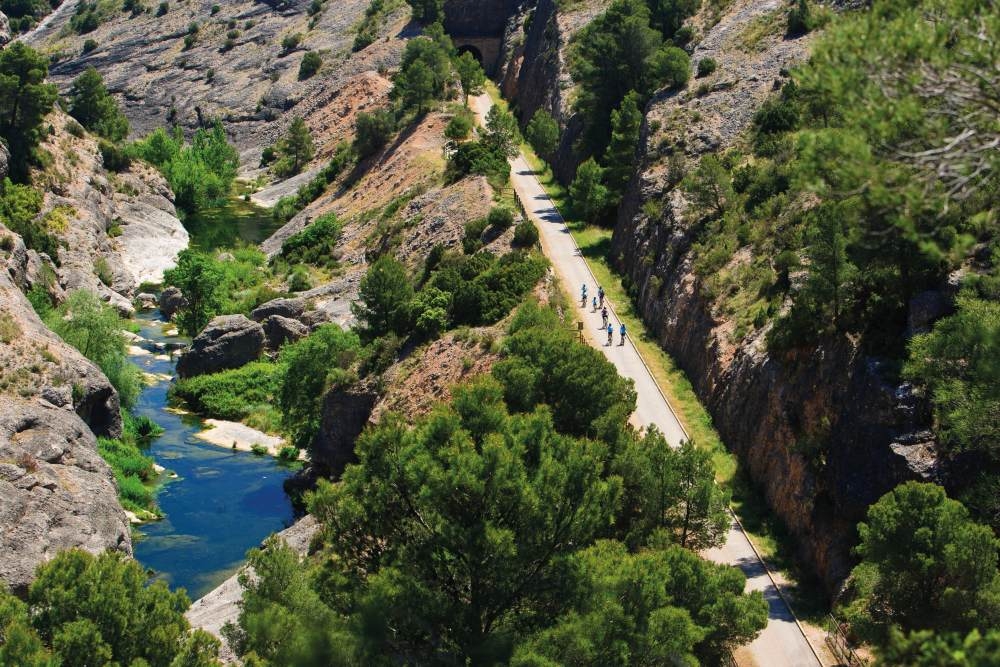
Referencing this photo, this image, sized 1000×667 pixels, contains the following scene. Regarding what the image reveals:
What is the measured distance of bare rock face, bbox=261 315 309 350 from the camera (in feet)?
276

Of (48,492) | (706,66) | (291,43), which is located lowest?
(291,43)

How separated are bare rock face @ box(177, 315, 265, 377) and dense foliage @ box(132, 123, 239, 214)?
48816 mm

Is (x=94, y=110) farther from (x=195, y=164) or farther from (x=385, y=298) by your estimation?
(x=385, y=298)

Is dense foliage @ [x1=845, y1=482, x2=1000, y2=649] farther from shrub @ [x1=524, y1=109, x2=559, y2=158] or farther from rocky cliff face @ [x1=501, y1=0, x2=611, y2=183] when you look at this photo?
shrub @ [x1=524, y1=109, x2=559, y2=158]

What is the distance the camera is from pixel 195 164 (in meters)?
132

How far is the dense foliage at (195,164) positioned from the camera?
127500 mm

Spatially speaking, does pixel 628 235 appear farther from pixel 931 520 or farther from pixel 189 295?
pixel 931 520

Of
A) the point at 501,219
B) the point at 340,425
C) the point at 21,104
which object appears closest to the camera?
the point at 340,425

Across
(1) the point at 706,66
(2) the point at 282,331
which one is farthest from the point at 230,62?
(1) the point at 706,66

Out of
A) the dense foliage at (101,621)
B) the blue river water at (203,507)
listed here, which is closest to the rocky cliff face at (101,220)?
the blue river water at (203,507)

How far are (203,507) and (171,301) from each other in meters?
36.7

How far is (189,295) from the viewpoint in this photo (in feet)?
297

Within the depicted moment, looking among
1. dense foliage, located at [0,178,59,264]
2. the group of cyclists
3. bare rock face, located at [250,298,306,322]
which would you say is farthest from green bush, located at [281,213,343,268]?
the group of cyclists

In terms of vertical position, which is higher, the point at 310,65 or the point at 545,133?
the point at 310,65
